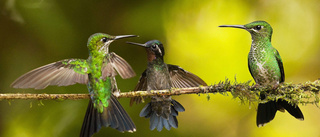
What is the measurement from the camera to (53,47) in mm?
5895

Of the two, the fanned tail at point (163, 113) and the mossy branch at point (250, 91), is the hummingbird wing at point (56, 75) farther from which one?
the fanned tail at point (163, 113)

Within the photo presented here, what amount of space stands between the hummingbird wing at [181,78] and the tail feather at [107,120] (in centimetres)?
70

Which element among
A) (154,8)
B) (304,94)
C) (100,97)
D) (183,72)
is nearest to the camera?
(304,94)

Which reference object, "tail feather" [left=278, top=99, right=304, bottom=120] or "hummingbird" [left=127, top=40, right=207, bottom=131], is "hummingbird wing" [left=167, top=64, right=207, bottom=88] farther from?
"tail feather" [left=278, top=99, right=304, bottom=120]

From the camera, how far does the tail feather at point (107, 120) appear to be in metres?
2.06

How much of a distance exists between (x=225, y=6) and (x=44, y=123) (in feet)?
11.5

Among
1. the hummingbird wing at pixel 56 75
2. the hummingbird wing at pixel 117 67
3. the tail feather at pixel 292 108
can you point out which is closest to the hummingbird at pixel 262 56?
the tail feather at pixel 292 108

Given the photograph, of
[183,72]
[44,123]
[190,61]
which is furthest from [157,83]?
[44,123]

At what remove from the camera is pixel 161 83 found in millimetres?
3045

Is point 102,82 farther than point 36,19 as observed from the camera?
No

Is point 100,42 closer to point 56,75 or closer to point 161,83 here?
point 56,75

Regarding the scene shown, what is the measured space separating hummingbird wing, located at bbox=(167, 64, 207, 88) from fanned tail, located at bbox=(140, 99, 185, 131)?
0.20 m

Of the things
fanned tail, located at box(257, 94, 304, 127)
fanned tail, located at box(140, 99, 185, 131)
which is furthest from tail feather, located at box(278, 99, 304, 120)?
fanned tail, located at box(140, 99, 185, 131)

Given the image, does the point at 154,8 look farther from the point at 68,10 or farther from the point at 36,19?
the point at 36,19
